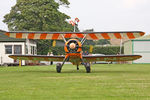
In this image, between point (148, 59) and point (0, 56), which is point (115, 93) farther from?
point (148, 59)

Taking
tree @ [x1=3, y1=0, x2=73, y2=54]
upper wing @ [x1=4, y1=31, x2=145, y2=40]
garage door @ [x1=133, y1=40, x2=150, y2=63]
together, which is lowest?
garage door @ [x1=133, y1=40, x2=150, y2=63]

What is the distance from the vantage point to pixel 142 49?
4009 centimetres

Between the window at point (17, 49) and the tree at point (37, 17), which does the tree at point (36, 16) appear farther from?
the window at point (17, 49)

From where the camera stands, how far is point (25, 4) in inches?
1876

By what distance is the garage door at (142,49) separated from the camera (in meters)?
39.8

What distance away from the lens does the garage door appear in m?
39.8

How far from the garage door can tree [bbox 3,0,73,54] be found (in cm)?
1082

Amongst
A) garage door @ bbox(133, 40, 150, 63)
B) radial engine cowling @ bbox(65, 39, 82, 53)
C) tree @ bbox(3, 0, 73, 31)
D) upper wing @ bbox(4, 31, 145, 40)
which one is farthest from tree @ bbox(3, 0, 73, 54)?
radial engine cowling @ bbox(65, 39, 82, 53)

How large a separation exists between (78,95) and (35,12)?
128 ft

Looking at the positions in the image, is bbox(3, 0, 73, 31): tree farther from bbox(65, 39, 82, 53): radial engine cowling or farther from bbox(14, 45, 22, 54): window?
bbox(65, 39, 82, 53): radial engine cowling

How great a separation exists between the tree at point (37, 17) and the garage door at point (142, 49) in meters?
10.8

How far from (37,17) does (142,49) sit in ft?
55.2

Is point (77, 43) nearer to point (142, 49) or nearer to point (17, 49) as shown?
point (17, 49)

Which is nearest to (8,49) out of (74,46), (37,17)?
(37,17)
